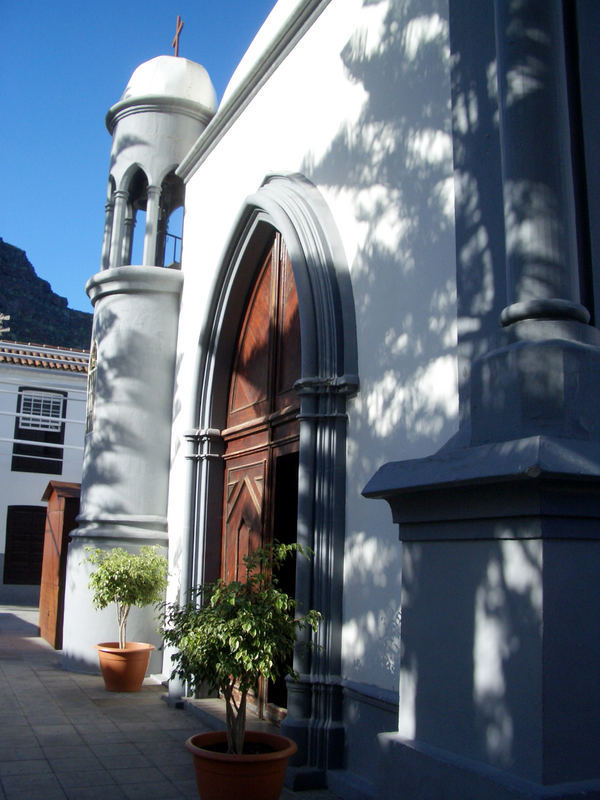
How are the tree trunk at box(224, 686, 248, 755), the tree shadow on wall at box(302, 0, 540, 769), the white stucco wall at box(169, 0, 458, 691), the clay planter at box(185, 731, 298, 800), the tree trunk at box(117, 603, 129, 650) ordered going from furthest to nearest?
the tree trunk at box(117, 603, 129, 650) → the white stucco wall at box(169, 0, 458, 691) → the tree trunk at box(224, 686, 248, 755) → the clay planter at box(185, 731, 298, 800) → the tree shadow on wall at box(302, 0, 540, 769)

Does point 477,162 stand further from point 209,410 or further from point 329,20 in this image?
point 209,410

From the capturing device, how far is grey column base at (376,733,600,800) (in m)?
2.64

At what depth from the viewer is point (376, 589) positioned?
5.14 meters

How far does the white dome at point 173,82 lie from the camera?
10.8 m

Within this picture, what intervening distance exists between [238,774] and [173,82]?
29.8 ft

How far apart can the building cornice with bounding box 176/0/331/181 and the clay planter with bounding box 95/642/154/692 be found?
5645mm

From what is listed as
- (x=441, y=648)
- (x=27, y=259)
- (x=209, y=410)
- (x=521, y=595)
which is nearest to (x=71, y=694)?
(x=209, y=410)

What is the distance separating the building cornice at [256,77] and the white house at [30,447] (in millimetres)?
12141

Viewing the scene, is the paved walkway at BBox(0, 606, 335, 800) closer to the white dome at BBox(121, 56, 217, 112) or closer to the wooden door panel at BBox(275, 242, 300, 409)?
the wooden door panel at BBox(275, 242, 300, 409)

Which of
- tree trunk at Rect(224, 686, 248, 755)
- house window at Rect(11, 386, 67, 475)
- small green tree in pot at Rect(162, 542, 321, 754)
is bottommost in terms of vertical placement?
tree trunk at Rect(224, 686, 248, 755)

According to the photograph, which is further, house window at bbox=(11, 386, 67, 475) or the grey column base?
house window at bbox=(11, 386, 67, 475)

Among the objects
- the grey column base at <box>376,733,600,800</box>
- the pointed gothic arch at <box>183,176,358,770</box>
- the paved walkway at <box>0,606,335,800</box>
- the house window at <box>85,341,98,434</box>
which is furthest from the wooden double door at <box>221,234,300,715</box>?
the grey column base at <box>376,733,600,800</box>

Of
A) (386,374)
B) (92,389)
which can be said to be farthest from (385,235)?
(92,389)

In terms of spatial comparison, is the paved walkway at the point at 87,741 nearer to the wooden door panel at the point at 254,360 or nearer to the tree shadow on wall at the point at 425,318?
the tree shadow on wall at the point at 425,318
